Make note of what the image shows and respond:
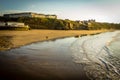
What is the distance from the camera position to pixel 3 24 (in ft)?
157

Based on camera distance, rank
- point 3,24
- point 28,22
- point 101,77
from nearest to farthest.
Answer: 1. point 101,77
2. point 3,24
3. point 28,22

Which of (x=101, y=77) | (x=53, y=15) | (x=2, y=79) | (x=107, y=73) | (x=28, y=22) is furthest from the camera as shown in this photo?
(x=53, y=15)

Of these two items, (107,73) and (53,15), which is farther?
(53,15)

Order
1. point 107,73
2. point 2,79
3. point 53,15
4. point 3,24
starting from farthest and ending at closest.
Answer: point 53,15 < point 3,24 < point 107,73 < point 2,79

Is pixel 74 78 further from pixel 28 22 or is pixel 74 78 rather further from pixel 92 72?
pixel 28 22

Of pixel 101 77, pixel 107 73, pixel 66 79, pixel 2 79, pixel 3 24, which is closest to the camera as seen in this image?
pixel 2 79

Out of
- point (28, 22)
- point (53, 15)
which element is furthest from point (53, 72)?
point (53, 15)

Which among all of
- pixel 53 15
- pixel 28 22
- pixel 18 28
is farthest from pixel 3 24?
pixel 53 15

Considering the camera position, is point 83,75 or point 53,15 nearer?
point 83,75

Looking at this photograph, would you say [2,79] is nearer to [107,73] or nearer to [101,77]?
[101,77]

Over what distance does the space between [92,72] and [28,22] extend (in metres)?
56.1

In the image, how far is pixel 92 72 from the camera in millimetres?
10484

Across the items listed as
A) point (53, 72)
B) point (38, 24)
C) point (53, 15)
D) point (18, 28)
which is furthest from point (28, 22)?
point (53, 72)

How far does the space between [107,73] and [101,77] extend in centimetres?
101
